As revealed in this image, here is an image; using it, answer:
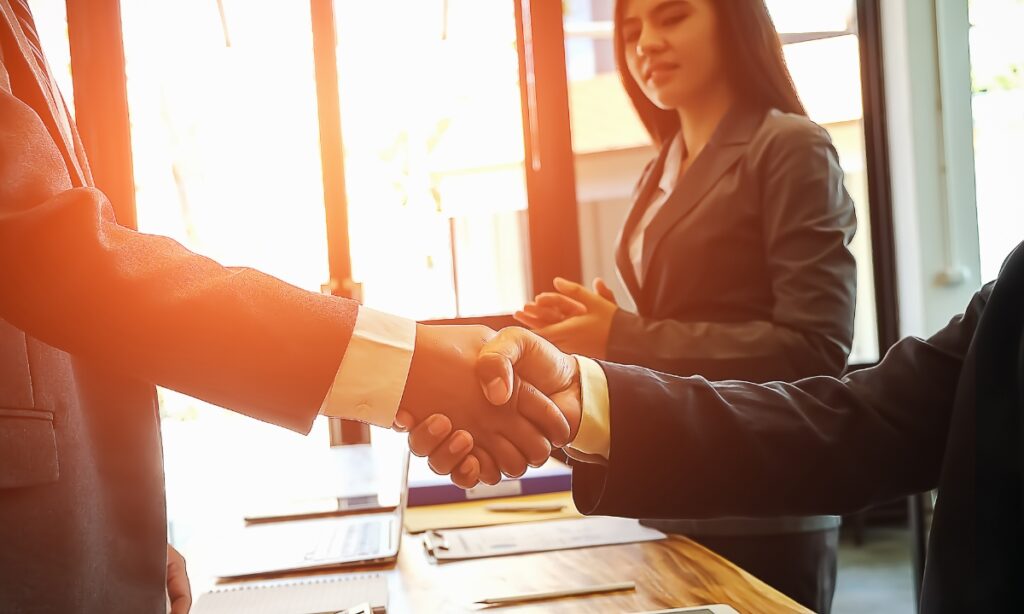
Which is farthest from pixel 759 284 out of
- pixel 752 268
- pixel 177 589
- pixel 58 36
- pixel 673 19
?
pixel 58 36

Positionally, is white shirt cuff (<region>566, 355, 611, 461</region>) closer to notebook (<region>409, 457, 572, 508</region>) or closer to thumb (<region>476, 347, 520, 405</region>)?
thumb (<region>476, 347, 520, 405</region>)

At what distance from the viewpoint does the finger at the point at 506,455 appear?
1.11 metres

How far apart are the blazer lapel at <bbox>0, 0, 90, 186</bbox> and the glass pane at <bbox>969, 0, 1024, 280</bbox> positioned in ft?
10.9

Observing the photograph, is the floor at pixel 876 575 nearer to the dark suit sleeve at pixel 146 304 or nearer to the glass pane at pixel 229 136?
the glass pane at pixel 229 136

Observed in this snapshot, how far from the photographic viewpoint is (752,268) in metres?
1.52

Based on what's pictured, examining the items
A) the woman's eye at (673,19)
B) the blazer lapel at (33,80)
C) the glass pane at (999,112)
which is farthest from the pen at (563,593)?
the glass pane at (999,112)

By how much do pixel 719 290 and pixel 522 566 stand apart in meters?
0.64

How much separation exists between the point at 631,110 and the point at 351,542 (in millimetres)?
2732

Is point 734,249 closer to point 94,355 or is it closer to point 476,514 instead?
point 476,514

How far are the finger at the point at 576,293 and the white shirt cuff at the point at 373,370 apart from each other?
685mm

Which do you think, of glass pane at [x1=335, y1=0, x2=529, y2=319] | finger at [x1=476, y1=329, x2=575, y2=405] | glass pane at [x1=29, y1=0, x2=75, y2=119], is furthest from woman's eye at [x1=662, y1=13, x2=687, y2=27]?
glass pane at [x1=29, y1=0, x2=75, y2=119]

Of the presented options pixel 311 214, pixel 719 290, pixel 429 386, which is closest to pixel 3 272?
pixel 429 386

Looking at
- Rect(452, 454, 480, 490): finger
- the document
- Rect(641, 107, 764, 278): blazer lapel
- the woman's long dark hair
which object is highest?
the woman's long dark hair

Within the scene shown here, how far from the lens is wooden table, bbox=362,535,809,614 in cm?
94
